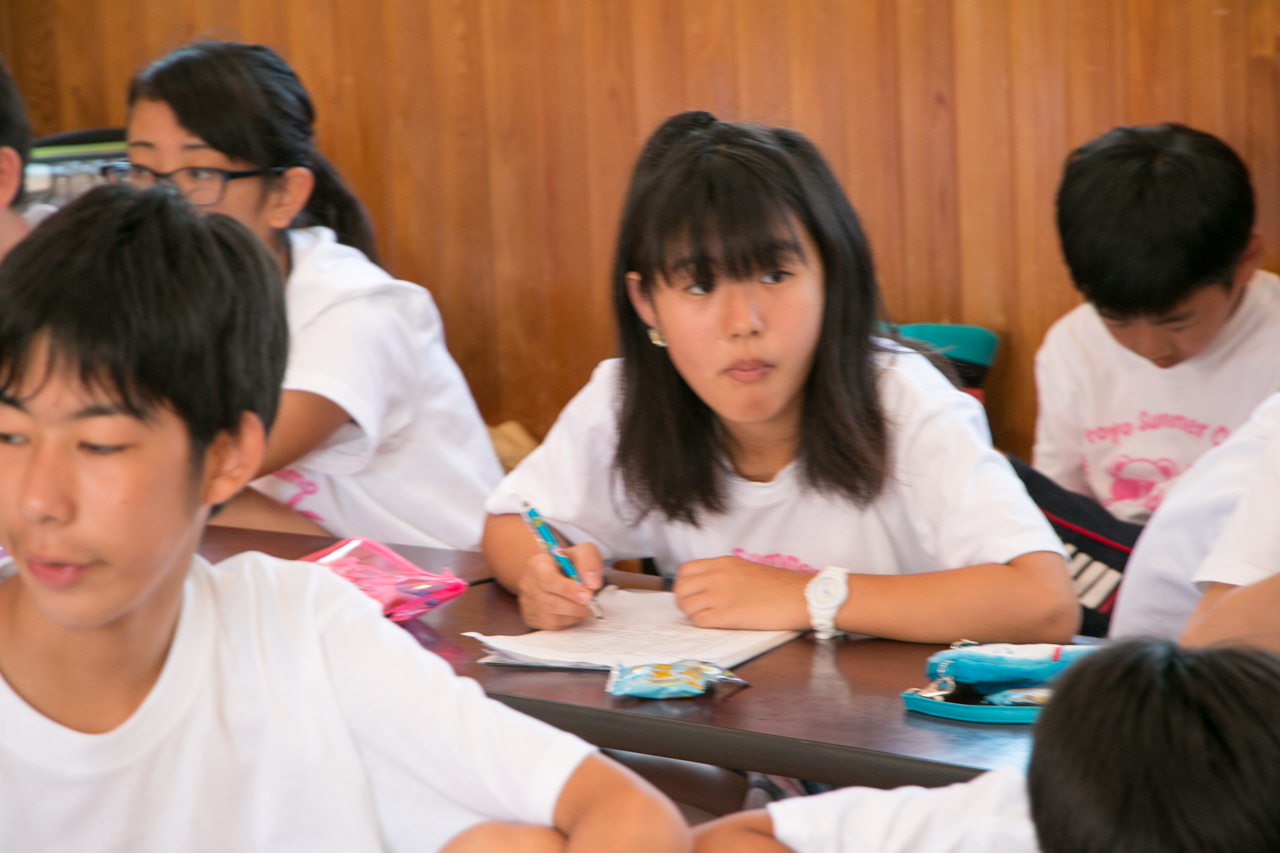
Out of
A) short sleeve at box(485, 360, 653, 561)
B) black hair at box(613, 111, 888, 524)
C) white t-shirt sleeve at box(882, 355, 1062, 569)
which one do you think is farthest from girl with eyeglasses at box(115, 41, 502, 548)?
white t-shirt sleeve at box(882, 355, 1062, 569)

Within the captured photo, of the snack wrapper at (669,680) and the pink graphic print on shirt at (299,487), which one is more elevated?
the snack wrapper at (669,680)

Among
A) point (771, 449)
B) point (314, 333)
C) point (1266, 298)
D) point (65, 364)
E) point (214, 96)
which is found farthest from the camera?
point (1266, 298)

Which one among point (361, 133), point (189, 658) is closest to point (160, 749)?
point (189, 658)

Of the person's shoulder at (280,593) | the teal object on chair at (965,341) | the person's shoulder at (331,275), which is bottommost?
the teal object on chair at (965,341)

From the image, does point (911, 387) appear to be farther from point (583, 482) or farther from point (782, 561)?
point (583, 482)

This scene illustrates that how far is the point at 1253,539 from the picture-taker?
1.44m

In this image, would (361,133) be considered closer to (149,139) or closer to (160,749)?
(149,139)

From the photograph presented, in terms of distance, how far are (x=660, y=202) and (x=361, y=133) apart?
269cm

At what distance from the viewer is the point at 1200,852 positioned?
0.80 meters

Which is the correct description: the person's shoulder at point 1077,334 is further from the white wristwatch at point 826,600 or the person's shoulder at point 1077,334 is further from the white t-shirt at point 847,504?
the white wristwatch at point 826,600

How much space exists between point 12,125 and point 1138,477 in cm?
241

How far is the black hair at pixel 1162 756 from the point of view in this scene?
796 mm

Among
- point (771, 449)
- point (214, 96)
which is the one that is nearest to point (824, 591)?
point (771, 449)

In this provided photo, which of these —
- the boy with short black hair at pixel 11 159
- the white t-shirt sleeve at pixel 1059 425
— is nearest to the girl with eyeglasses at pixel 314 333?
the boy with short black hair at pixel 11 159
